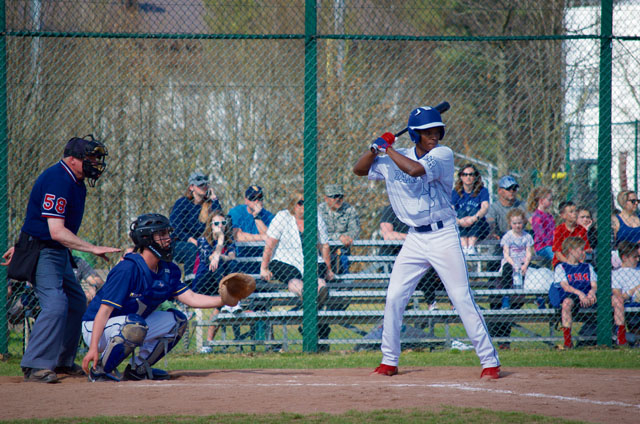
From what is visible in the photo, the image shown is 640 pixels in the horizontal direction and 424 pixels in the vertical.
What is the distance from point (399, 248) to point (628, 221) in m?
2.81

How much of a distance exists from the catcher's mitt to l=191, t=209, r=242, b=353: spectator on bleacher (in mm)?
2191

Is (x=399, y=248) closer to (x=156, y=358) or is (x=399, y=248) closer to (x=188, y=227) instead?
(x=188, y=227)

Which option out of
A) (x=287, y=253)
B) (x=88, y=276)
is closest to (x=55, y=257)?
(x=88, y=276)

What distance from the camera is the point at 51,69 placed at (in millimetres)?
7438

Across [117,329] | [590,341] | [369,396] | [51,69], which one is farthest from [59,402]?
[590,341]

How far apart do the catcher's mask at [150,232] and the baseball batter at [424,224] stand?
1.46 metres

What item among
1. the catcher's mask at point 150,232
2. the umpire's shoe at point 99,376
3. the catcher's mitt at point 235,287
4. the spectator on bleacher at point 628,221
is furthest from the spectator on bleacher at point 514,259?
the umpire's shoe at point 99,376

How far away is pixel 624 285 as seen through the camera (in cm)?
710

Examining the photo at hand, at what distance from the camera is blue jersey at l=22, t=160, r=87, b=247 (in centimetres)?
482

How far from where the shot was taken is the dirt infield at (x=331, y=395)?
3727mm

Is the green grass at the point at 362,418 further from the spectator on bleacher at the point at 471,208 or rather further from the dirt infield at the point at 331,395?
the spectator on bleacher at the point at 471,208

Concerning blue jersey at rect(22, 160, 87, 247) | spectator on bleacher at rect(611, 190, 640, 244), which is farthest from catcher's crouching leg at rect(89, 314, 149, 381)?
spectator on bleacher at rect(611, 190, 640, 244)

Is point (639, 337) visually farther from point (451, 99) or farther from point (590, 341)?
point (451, 99)

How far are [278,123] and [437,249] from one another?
473 cm
